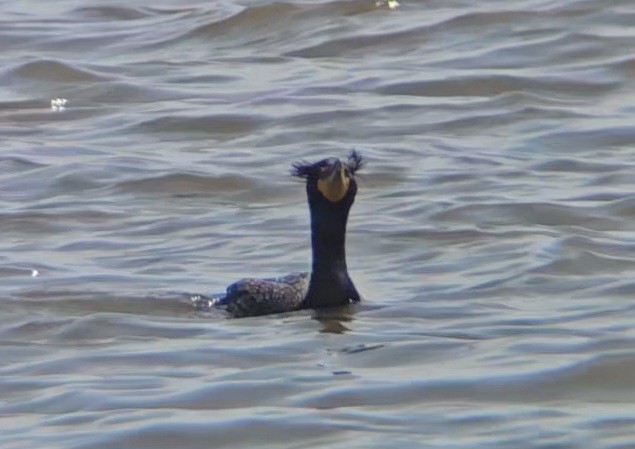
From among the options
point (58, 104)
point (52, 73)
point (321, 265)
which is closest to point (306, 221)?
point (321, 265)

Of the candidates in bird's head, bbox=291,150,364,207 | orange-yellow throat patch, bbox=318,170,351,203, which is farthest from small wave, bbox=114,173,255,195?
orange-yellow throat patch, bbox=318,170,351,203

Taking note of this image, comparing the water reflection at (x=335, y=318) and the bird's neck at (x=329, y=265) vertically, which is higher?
the bird's neck at (x=329, y=265)

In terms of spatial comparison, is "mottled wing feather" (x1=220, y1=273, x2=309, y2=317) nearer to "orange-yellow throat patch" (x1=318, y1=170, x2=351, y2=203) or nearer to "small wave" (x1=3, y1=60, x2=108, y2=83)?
"orange-yellow throat patch" (x1=318, y1=170, x2=351, y2=203)

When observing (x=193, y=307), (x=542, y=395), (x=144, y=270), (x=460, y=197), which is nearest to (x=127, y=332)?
(x=193, y=307)

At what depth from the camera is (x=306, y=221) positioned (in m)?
13.3

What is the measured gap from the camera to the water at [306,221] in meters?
8.62

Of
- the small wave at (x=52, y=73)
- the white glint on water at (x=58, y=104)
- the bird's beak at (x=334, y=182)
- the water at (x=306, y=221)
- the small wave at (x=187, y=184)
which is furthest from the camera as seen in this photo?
the small wave at (x=52, y=73)

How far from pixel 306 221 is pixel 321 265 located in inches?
90.1

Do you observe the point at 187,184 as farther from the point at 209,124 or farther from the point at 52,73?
the point at 52,73

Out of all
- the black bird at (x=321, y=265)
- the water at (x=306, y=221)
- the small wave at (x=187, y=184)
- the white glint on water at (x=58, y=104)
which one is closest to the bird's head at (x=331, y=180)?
the black bird at (x=321, y=265)

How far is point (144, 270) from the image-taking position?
39.5ft

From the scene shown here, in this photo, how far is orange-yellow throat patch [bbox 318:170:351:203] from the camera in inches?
420

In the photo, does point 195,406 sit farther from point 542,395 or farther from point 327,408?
point 542,395

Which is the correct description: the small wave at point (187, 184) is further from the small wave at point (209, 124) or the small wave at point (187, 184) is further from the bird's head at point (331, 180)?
the bird's head at point (331, 180)
